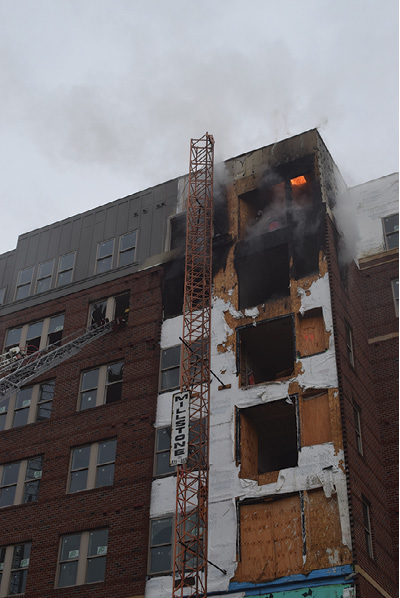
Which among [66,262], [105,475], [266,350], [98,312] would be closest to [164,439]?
[105,475]

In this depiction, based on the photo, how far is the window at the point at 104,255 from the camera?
38719mm

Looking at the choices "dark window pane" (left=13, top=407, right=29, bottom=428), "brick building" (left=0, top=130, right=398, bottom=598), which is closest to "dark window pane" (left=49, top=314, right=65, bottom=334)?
"brick building" (left=0, top=130, right=398, bottom=598)

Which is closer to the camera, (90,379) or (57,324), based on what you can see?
(90,379)

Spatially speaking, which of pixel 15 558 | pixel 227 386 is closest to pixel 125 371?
pixel 227 386

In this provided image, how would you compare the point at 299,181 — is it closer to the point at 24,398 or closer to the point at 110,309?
the point at 110,309

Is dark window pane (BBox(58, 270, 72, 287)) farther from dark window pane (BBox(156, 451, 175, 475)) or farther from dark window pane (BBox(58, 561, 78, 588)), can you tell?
dark window pane (BBox(58, 561, 78, 588))

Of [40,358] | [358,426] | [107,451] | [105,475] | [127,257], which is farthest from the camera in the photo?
[127,257]

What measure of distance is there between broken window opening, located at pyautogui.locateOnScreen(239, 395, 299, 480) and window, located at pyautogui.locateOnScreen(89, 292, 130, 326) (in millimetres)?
8473

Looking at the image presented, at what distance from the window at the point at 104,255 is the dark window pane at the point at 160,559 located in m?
14.8

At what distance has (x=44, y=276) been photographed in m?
40.3

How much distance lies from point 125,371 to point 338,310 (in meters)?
9.45

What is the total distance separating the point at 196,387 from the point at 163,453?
2.90 metres

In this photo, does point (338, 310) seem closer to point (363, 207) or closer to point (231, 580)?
point (363, 207)

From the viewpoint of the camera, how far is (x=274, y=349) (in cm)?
3353
